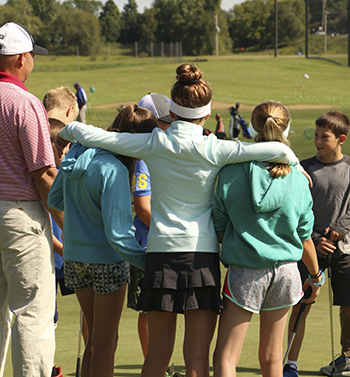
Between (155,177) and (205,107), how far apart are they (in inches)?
16.9

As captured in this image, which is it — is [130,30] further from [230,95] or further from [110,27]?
[230,95]

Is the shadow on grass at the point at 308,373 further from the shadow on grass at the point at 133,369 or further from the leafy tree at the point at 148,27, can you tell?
the leafy tree at the point at 148,27

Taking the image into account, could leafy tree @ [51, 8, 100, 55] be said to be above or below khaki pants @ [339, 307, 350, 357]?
above

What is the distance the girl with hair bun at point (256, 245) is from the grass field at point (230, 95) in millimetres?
1250

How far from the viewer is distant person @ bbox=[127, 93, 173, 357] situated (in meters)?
3.15

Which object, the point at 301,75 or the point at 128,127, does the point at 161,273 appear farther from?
the point at 301,75

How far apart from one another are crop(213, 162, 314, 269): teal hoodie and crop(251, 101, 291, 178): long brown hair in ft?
0.43

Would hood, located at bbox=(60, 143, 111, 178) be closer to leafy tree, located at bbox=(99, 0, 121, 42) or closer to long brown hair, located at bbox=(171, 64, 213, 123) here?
long brown hair, located at bbox=(171, 64, 213, 123)

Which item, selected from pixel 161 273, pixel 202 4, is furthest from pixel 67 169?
pixel 202 4

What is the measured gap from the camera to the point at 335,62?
53.4 metres

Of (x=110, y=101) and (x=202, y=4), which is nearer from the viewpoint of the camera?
(x=110, y=101)

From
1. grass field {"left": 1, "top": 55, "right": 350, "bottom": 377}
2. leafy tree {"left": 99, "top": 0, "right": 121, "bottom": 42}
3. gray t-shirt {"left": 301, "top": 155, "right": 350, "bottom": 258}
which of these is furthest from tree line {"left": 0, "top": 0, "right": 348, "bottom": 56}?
gray t-shirt {"left": 301, "top": 155, "right": 350, "bottom": 258}

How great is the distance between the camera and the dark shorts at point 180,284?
258 cm

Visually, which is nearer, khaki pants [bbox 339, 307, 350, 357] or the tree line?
khaki pants [bbox 339, 307, 350, 357]
